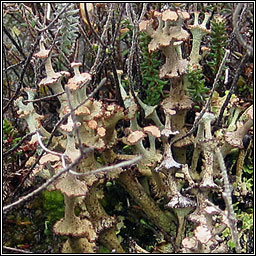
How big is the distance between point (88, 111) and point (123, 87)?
1.31 feet

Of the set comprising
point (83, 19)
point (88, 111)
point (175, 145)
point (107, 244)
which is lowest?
point (107, 244)

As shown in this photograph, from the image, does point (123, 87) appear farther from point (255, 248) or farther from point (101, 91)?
point (255, 248)

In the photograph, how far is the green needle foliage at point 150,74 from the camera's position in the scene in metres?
1.31

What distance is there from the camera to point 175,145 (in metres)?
1.29

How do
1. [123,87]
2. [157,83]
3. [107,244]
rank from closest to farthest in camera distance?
[107,244] < [157,83] < [123,87]

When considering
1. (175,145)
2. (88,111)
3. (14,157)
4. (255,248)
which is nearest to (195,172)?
(175,145)

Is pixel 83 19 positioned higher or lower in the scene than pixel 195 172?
higher

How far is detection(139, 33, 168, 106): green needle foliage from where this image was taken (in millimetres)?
1312

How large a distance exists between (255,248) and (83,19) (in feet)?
3.48

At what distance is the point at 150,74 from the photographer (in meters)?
1.34

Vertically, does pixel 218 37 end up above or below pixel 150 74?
above

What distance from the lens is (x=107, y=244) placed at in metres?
1.23

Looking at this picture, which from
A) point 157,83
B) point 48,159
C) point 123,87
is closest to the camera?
point 48,159

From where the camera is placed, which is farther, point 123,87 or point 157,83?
point 123,87
